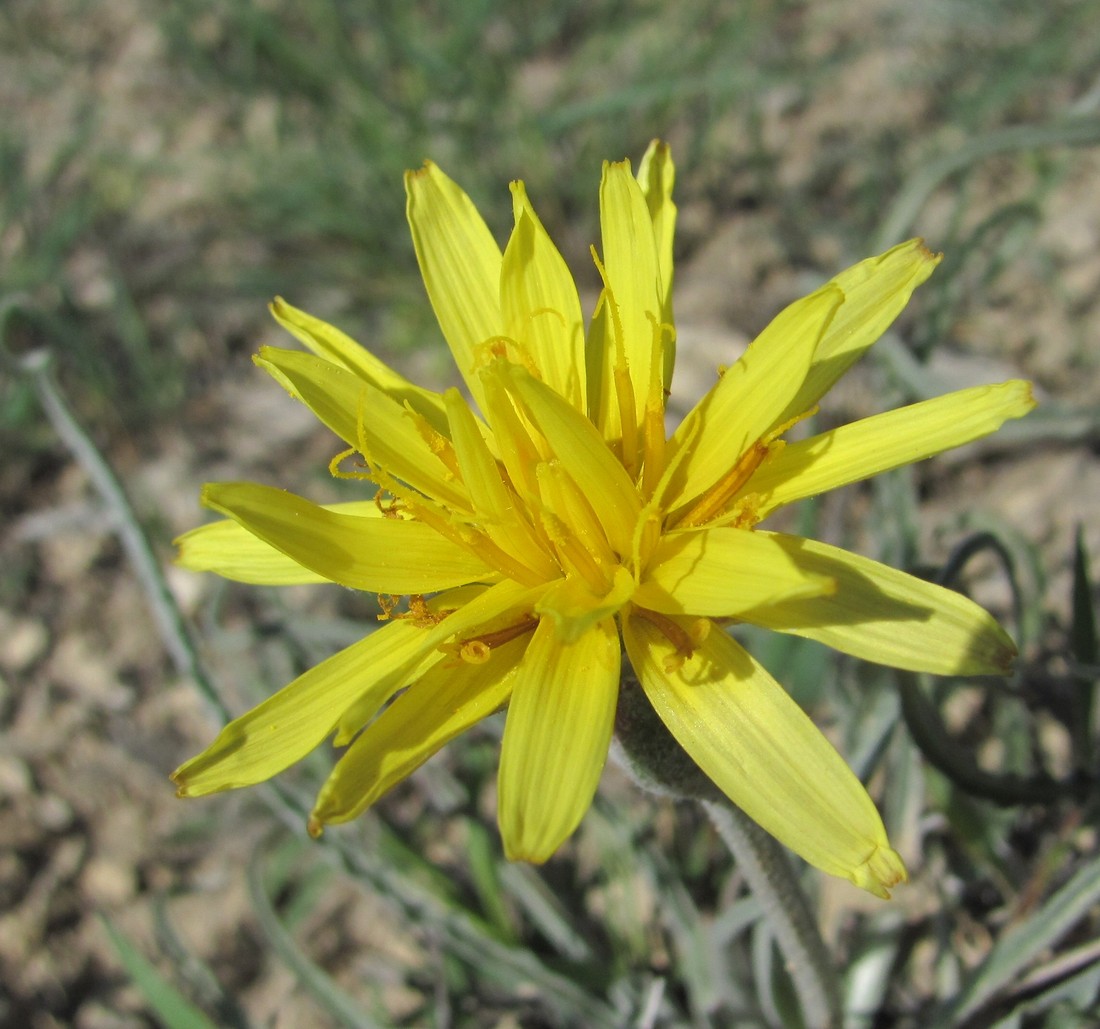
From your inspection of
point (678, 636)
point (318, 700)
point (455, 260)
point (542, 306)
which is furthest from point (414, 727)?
point (455, 260)

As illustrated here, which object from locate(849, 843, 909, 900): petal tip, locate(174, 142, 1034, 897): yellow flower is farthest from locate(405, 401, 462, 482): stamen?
locate(849, 843, 909, 900): petal tip

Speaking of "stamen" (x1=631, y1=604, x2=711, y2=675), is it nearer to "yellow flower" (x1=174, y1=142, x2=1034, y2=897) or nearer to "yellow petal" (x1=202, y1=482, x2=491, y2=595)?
"yellow flower" (x1=174, y1=142, x2=1034, y2=897)

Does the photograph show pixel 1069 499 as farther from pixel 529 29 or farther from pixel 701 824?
pixel 529 29

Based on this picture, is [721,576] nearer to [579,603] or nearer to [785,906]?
[579,603]

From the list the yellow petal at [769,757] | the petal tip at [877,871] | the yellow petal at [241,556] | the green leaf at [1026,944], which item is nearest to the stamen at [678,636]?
the yellow petal at [769,757]

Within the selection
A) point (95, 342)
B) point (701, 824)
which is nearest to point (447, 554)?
point (701, 824)

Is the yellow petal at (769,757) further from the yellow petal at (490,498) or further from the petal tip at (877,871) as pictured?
the yellow petal at (490,498)
